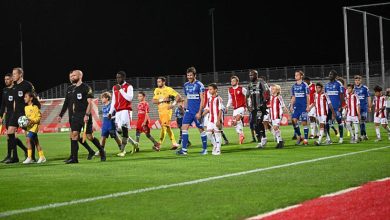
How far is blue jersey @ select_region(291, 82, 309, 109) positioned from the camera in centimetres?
2089

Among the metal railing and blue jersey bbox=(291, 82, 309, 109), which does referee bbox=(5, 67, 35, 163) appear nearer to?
blue jersey bbox=(291, 82, 309, 109)

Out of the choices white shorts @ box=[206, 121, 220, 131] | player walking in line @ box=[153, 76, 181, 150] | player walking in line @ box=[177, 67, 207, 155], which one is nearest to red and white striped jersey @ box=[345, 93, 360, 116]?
player walking in line @ box=[153, 76, 181, 150]

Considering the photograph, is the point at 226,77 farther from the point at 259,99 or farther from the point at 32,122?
the point at 32,122

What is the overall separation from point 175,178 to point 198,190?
173cm

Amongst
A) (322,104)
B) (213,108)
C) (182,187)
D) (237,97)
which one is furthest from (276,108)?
(182,187)

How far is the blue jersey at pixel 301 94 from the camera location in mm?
20891

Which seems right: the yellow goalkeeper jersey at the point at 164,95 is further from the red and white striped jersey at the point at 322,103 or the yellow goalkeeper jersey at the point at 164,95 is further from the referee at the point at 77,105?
the referee at the point at 77,105

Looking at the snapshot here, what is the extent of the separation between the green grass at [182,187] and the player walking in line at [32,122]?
1280 millimetres

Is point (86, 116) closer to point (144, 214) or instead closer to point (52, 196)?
point (52, 196)

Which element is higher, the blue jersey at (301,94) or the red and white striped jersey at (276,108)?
the blue jersey at (301,94)

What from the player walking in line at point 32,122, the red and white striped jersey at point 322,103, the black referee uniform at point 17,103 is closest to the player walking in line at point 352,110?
the red and white striped jersey at point 322,103

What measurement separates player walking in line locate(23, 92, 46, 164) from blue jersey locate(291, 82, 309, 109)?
896 centimetres

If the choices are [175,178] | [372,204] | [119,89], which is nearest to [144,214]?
[372,204]

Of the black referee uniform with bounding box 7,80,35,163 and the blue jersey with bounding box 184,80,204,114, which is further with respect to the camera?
the blue jersey with bounding box 184,80,204,114
